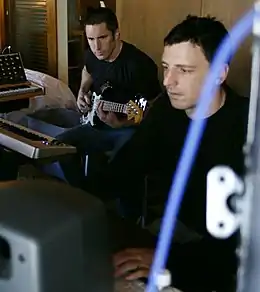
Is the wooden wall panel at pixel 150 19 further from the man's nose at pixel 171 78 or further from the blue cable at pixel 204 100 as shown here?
the blue cable at pixel 204 100

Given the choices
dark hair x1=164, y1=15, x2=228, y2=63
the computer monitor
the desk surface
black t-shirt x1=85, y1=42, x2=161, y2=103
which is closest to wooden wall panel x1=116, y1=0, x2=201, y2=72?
black t-shirt x1=85, y1=42, x2=161, y2=103

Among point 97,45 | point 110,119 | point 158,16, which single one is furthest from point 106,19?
point 110,119

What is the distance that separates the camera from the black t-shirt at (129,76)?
2838 millimetres

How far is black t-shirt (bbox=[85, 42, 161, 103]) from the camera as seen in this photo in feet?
9.31

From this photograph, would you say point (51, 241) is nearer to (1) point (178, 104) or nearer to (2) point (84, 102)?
(1) point (178, 104)

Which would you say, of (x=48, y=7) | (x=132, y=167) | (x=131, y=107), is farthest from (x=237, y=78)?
(x=48, y=7)

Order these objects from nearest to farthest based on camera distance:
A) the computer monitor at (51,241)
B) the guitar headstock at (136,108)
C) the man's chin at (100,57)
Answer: the computer monitor at (51,241)
the guitar headstock at (136,108)
the man's chin at (100,57)

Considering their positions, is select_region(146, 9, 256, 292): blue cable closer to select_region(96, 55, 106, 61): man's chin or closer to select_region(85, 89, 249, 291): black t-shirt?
select_region(85, 89, 249, 291): black t-shirt

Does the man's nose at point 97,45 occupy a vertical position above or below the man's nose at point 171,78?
below

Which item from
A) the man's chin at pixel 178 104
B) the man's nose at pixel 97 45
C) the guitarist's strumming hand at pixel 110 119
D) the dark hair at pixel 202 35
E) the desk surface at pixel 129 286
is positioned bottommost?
the guitarist's strumming hand at pixel 110 119

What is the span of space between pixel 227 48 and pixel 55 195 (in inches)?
12.6

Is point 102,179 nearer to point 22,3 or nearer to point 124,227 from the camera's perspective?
point 124,227

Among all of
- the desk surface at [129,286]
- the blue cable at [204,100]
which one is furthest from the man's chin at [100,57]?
the blue cable at [204,100]

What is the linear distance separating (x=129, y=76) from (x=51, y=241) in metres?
2.28
